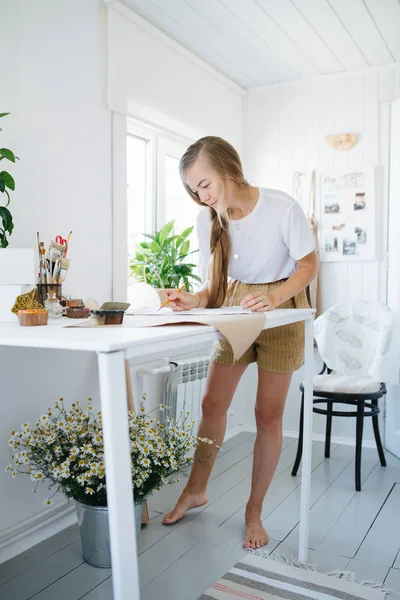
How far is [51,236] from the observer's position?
88.7 inches

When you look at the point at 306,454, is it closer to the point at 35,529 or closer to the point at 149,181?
the point at 35,529

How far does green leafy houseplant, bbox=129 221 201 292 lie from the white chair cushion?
0.85m

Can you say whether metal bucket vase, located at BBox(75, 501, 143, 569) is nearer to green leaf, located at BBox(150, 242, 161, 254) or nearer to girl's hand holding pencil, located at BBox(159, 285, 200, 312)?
girl's hand holding pencil, located at BBox(159, 285, 200, 312)

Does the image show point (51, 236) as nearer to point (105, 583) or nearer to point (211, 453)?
point (211, 453)

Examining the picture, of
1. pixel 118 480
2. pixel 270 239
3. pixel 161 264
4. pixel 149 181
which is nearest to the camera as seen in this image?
pixel 118 480

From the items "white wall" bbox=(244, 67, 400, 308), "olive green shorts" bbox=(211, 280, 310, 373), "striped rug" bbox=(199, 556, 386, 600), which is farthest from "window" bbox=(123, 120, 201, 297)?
"striped rug" bbox=(199, 556, 386, 600)

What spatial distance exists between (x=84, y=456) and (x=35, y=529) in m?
0.51

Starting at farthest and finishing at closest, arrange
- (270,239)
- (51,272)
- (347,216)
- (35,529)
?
(347,216) < (35,529) < (270,239) < (51,272)

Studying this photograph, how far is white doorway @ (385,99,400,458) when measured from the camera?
10.7ft

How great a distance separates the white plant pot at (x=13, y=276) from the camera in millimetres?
1593

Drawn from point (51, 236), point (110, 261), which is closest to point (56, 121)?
point (51, 236)

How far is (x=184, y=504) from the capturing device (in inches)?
91.5

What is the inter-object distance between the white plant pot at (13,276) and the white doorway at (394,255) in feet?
7.50

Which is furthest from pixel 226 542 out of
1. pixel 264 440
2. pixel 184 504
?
pixel 264 440
